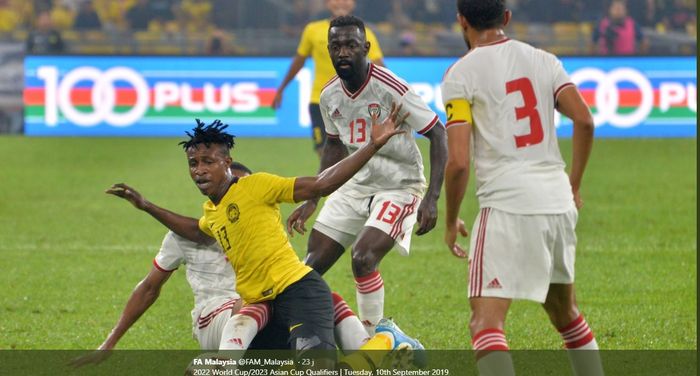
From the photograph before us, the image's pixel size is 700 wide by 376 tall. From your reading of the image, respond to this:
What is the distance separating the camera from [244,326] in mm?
6168

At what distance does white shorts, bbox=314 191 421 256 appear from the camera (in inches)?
287

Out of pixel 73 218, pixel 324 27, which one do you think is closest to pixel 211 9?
pixel 324 27

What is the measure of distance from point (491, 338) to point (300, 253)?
20.0ft

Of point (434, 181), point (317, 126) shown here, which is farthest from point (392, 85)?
point (317, 126)

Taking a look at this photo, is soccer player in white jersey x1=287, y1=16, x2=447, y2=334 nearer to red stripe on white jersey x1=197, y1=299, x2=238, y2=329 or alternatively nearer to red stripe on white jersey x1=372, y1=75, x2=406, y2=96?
red stripe on white jersey x1=372, y1=75, x2=406, y2=96

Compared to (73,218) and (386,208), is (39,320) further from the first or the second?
(73,218)

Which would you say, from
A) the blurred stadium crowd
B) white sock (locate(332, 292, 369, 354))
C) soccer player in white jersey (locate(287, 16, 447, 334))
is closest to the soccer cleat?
white sock (locate(332, 292, 369, 354))

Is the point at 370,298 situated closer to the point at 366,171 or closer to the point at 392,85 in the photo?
the point at 366,171

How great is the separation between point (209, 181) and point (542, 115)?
1718 mm

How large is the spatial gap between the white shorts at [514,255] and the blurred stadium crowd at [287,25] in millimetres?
17148

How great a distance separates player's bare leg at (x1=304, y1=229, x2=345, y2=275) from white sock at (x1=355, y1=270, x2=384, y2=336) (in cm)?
26

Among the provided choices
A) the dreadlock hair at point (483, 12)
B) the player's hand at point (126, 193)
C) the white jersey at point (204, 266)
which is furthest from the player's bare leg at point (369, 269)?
the dreadlock hair at point (483, 12)

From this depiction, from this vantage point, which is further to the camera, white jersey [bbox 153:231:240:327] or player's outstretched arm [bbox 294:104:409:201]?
white jersey [bbox 153:231:240:327]

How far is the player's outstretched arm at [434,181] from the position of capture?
6.46m
